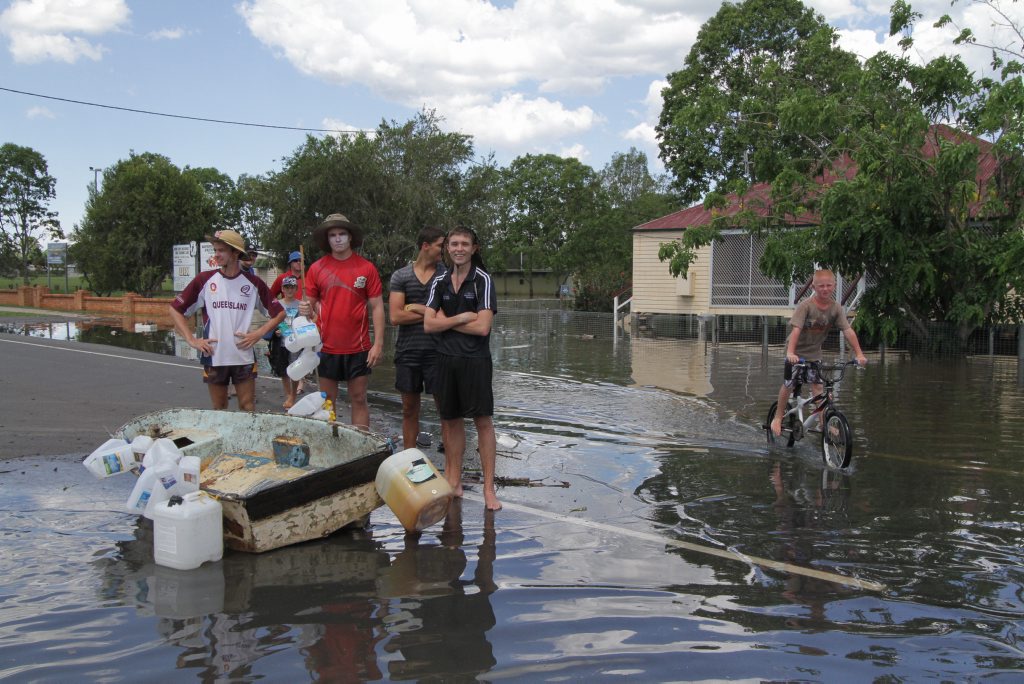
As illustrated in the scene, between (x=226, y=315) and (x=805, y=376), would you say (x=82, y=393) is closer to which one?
(x=226, y=315)

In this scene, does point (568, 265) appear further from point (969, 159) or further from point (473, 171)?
point (969, 159)

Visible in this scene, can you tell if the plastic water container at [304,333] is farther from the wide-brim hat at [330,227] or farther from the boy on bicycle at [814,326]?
the boy on bicycle at [814,326]

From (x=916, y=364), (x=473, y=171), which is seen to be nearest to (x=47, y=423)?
(x=916, y=364)

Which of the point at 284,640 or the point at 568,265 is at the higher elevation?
the point at 568,265

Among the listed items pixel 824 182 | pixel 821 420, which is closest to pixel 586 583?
pixel 821 420

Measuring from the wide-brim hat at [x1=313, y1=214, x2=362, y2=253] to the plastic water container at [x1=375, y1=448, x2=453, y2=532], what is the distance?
2249 millimetres

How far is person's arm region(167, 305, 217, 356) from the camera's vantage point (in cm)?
671

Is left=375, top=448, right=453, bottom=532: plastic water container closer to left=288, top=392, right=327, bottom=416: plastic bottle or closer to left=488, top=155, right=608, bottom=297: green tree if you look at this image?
left=288, top=392, right=327, bottom=416: plastic bottle

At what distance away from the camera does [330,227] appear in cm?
676

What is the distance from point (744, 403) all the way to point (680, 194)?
106ft

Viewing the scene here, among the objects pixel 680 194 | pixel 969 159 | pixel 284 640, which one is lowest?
pixel 284 640

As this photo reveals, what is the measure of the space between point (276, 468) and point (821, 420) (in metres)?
5.13

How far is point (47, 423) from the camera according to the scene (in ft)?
30.0

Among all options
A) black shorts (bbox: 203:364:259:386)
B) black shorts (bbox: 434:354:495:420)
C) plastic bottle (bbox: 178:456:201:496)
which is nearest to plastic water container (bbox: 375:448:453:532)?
black shorts (bbox: 434:354:495:420)
